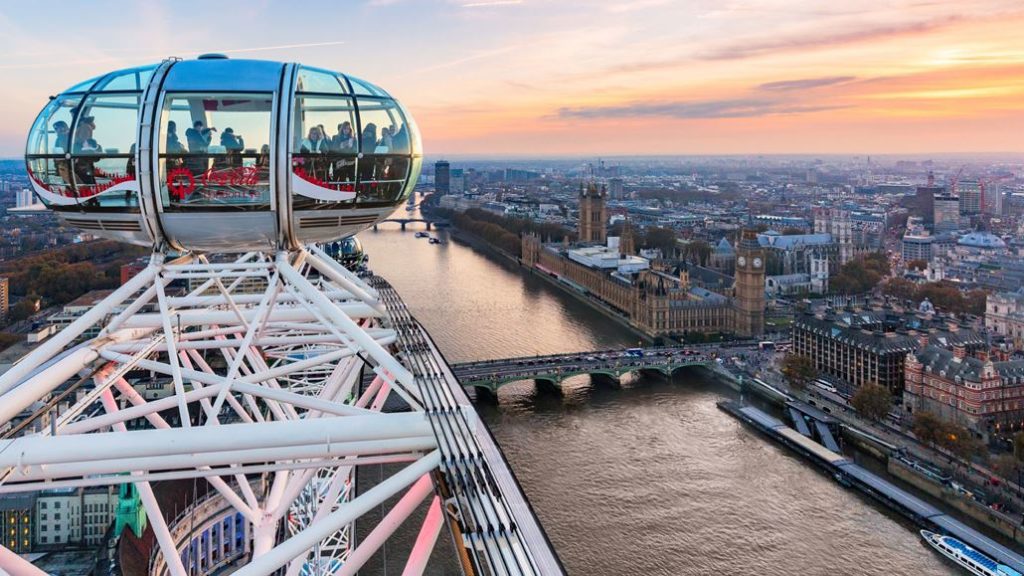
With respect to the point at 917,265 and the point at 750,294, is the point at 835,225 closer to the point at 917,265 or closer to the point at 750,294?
the point at 917,265

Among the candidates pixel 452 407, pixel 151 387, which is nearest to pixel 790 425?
pixel 151 387

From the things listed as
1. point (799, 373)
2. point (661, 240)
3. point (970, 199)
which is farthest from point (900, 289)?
point (970, 199)

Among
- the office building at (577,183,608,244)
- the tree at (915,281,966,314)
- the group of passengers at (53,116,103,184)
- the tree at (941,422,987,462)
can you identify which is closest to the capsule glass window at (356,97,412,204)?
the group of passengers at (53,116,103,184)

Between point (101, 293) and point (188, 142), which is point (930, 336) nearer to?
point (188, 142)

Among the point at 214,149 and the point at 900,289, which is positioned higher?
the point at 214,149

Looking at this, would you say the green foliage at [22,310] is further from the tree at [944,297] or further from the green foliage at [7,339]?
the tree at [944,297]

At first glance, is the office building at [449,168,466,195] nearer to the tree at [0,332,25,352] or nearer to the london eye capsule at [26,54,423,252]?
the tree at [0,332,25,352]
